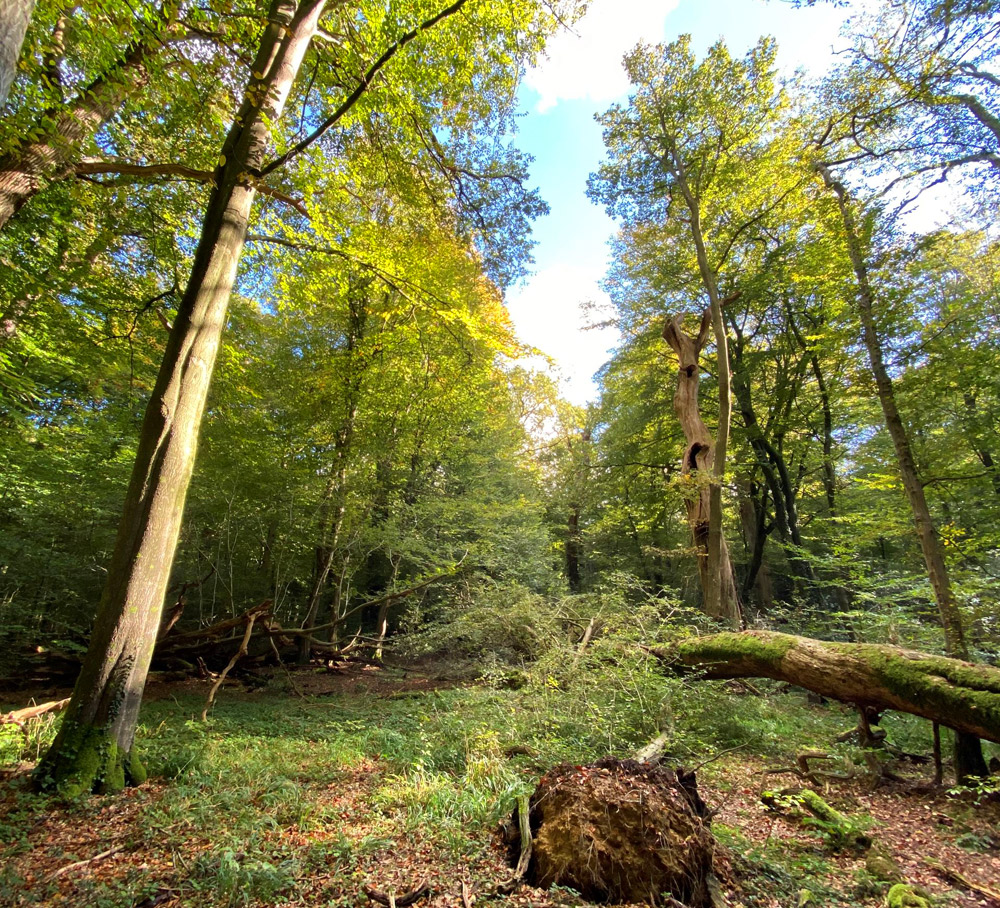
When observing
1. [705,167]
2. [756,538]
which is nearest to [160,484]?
[705,167]

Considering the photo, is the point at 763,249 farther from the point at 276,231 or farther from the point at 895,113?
the point at 276,231

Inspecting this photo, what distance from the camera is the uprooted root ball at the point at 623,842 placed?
2.21 metres

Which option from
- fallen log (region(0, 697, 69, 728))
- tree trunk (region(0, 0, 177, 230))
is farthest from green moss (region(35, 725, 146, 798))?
tree trunk (region(0, 0, 177, 230))

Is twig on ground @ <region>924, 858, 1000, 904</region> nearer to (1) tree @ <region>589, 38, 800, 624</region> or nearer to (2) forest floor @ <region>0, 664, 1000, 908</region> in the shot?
(2) forest floor @ <region>0, 664, 1000, 908</region>

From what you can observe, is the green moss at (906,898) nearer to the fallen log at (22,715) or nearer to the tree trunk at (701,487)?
the tree trunk at (701,487)

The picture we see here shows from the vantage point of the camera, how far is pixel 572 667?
208 inches

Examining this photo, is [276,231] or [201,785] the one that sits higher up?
[276,231]

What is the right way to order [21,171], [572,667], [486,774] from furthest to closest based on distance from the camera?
[572,667], [21,171], [486,774]

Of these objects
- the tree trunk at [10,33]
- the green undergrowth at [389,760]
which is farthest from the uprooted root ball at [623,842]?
the tree trunk at [10,33]

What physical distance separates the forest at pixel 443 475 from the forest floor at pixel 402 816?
0.03 metres

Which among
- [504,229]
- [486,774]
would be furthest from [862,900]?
[504,229]

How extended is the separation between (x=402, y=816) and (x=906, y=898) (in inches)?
109

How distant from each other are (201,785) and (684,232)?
1409cm

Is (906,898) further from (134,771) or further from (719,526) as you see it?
(719,526)
